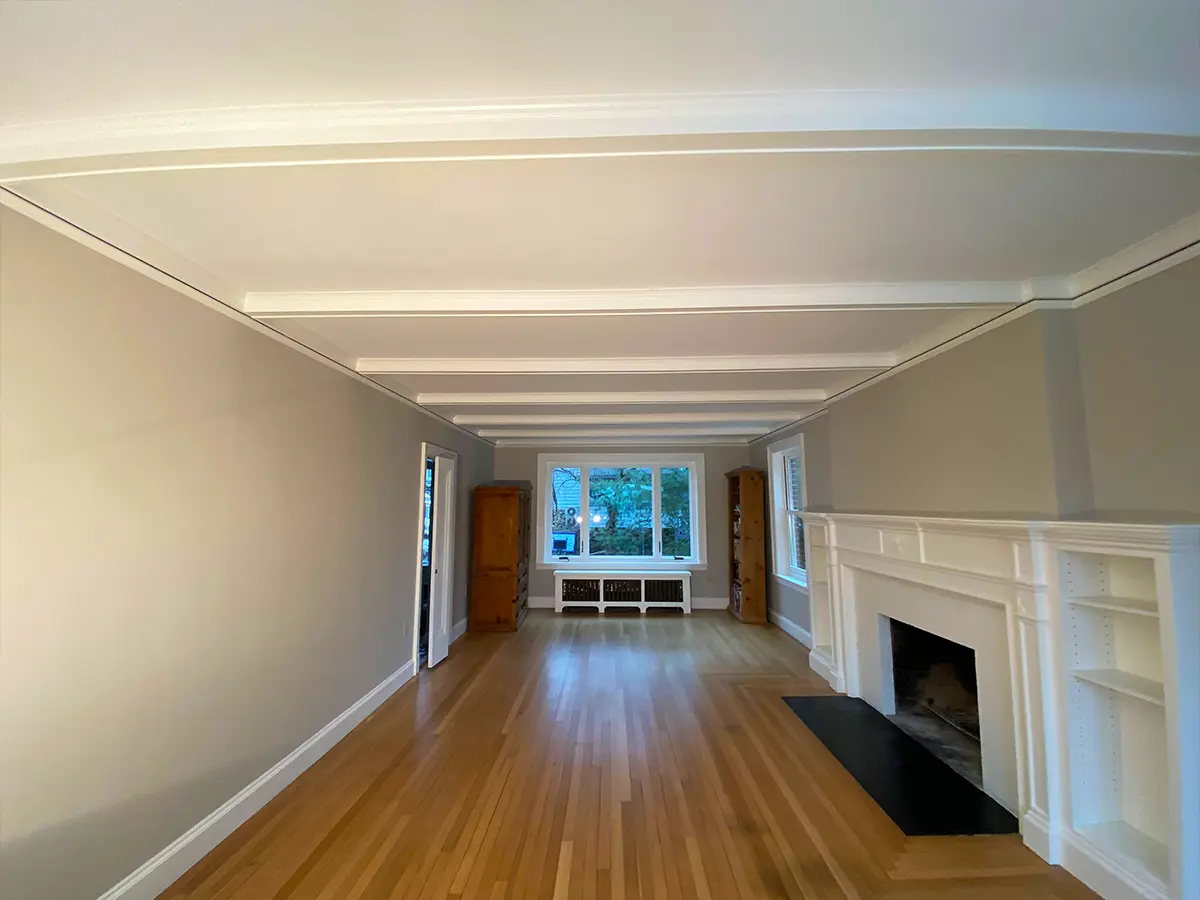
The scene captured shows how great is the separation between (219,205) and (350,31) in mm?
967

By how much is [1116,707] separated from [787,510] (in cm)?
405

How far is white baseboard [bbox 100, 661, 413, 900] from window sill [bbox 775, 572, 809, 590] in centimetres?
441

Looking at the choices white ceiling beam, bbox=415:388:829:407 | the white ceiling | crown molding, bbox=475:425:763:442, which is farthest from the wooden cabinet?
the white ceiling

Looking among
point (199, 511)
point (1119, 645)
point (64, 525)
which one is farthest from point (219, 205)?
point (1119, 645)

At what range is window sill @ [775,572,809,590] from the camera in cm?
599

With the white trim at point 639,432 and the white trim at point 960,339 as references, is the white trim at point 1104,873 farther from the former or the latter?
the white trim at point 639,432

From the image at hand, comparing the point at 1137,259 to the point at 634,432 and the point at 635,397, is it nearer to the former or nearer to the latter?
the point at 635,397

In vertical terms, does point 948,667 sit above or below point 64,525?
below

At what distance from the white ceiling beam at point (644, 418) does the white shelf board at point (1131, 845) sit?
11.7 feet

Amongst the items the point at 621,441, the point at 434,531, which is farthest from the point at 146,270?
the point at 621,441

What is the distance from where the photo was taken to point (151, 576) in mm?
2150

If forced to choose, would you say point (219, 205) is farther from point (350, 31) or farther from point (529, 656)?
point (529, 656)

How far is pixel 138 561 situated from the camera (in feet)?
6.87

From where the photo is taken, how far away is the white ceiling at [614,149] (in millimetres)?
1170
